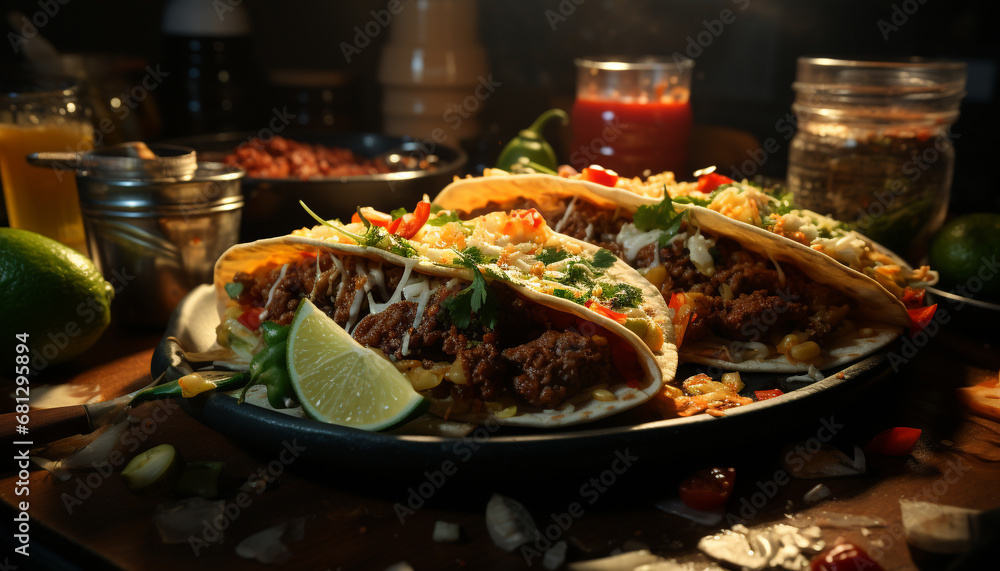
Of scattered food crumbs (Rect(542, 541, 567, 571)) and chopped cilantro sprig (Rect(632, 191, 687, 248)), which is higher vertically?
chopped cilantro sprig (Rect(632, 191, 687, 248))

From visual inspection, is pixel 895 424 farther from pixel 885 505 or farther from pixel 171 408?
pixel 171 408

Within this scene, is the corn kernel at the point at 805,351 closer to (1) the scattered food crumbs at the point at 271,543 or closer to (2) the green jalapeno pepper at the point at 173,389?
(1) the scattered food crumbs at the point at 271,543

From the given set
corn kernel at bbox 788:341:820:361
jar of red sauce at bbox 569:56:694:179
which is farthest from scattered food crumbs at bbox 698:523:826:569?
jar of red sauce at bbox 569:56:694:179

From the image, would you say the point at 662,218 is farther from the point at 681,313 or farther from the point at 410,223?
the point at 410,223

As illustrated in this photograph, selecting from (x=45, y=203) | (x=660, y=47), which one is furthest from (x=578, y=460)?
(x=660, y=47)

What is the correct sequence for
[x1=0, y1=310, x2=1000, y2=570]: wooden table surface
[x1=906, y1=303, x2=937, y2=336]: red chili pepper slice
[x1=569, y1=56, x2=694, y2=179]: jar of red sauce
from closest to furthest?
1. [x1=0, y1=310, x2=1000, y2=570]: wooden table surface
2. [x1=906, y1=303, x2=937, y2=336]: red chili pepper slice
3. [x1=569, y1=56, x2=694, y2=179]: jar of red sauce

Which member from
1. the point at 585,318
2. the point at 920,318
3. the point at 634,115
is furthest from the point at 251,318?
the point at 634,115

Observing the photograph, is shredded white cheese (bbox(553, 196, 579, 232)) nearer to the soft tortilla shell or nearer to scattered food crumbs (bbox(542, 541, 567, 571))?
the soft tortilla shell
